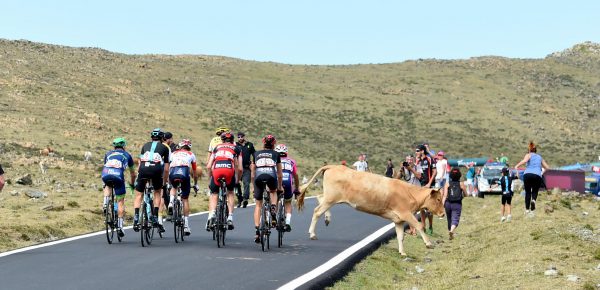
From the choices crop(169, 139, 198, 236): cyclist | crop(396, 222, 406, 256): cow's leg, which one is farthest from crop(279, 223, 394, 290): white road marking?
crop(169, 139, 198, 236): cyclist

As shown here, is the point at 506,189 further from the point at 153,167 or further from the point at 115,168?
the point at 115,168

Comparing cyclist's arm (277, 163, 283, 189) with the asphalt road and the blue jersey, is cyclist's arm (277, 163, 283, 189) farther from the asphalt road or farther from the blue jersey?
the blue jersey

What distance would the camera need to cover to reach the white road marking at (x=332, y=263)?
39.8ft

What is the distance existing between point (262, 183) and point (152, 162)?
6.96 feet

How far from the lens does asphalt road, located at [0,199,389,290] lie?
11914mm

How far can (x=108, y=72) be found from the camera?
317 ft

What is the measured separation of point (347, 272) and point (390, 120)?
8173cm

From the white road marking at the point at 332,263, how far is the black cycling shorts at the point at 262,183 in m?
1.69

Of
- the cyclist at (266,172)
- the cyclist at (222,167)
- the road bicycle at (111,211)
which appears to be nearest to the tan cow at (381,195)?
the cyclist at (266,172)

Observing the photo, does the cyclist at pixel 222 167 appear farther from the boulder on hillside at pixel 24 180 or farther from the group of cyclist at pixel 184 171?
the boulder on hillside at pixel 24 180

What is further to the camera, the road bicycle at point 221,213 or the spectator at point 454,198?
the spectator at point 454,198

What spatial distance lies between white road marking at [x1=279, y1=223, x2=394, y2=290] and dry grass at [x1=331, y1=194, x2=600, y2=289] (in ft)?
1.18

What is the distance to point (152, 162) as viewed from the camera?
663 inches

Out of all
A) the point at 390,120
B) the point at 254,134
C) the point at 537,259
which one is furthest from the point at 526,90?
the point at 537,259
